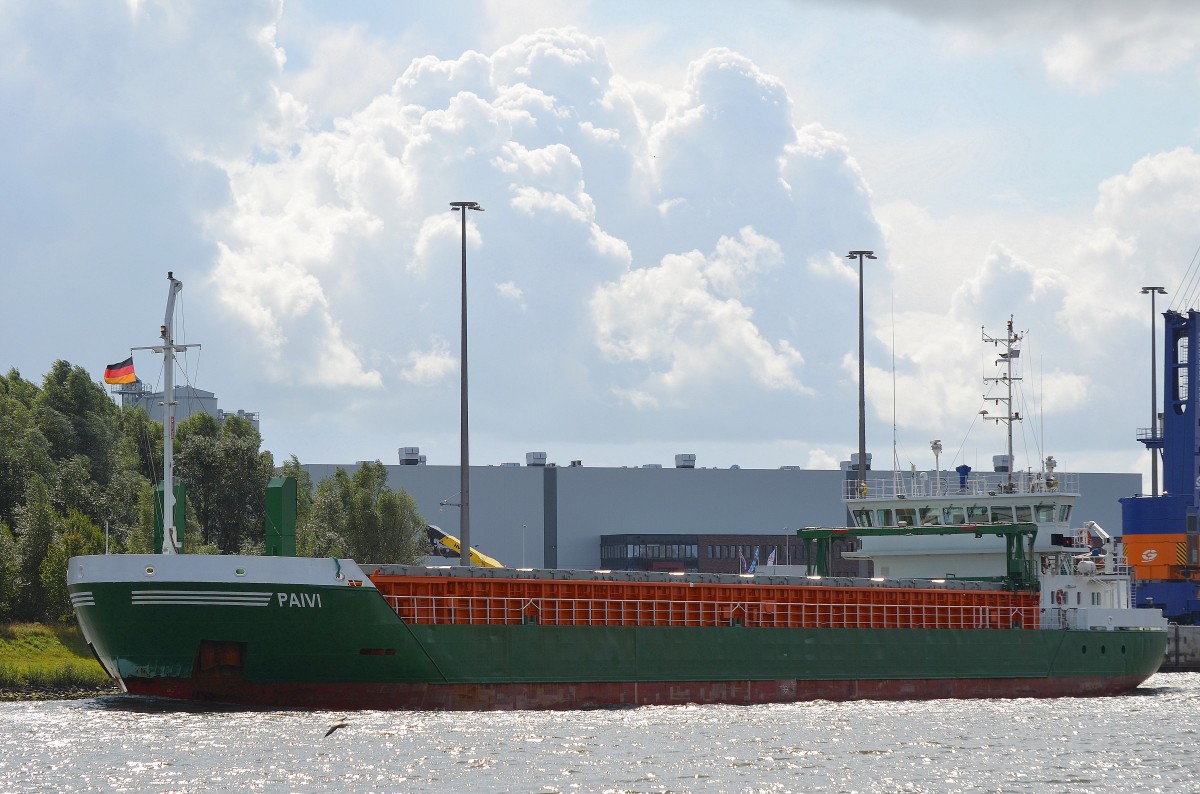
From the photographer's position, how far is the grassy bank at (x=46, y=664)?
4997 cm

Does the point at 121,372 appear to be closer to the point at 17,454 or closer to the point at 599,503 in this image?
the point at 17,454

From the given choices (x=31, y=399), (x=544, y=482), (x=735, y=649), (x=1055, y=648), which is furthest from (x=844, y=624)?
(x=544, y=482)

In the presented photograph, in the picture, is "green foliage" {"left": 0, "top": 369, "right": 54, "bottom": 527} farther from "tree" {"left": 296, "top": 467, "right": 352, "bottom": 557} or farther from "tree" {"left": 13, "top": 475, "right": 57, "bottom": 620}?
"tree" {"left": 296, "top": 467, "right": 352, "bottom": 557}

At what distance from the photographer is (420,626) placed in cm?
4147

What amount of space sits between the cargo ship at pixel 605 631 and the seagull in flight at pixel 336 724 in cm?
164

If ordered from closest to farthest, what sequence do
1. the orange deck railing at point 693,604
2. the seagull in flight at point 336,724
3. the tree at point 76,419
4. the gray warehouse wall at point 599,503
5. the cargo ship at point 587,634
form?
1. the seagull in flight at point 336,724
2. the cargo ship at point 587,634
3. the orange deck railing at point 693,604
4. the tree at point 76,419
5. the gray warehouse wall at point 599,503

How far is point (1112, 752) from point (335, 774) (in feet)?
57.9

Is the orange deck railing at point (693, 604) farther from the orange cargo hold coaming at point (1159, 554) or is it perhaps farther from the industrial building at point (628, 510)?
the industrial building at point (628, 510)

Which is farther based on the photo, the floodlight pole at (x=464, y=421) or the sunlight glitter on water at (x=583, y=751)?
the floodlight pole at (x=464, y=421)

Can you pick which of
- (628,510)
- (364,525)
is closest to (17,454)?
(364,525)

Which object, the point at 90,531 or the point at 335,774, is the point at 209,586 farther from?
the point at 90,531

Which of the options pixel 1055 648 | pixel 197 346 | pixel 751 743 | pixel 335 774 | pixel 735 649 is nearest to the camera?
pixel 335 774

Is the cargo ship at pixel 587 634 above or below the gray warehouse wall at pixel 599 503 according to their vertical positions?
below

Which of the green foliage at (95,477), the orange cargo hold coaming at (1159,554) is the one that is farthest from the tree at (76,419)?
the orange cargo hold coaming at (1159,554)
